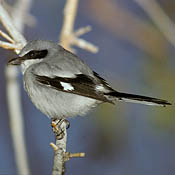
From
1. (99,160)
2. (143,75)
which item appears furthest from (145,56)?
(99,160)

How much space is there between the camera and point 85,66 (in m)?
2.66

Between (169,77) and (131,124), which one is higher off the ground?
(169,77)

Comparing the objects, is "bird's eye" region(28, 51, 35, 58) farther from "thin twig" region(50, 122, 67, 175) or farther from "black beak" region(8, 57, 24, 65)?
"thin twig" region(50, 122, 67, 175)

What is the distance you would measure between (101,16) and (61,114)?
1.69m

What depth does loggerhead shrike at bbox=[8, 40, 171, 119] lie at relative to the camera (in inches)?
99.0

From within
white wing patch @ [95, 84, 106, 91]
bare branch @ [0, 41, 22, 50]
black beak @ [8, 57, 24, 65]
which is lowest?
white wing patch @ [95, 84, 106, 91]

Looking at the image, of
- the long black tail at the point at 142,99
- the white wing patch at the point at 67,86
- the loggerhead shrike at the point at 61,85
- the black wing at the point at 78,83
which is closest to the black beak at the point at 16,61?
the loggerhead shrike at the point at 61,85

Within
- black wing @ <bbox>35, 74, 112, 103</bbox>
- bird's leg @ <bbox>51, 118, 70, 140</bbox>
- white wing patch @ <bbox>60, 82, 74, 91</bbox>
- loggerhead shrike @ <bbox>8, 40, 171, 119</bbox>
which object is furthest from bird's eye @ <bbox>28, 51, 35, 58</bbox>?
bird's leg @ <bbox>51, 118, 70, 140</bbox>

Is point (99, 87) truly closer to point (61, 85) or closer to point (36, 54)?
point (61, 85)

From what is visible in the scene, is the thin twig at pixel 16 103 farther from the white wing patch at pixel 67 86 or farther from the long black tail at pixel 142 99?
the long black tail at pixel 142 99

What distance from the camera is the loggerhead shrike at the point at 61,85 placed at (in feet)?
8.25

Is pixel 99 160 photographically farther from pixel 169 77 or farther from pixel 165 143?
pixel 169 77

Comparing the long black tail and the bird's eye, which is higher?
the bird's eye

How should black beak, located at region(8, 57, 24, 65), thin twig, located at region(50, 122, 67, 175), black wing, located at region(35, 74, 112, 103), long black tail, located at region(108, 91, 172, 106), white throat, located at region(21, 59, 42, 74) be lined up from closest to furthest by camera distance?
thin twig, located at region(50, 122, 67, 175)
long black tail, located at region(108, 91, 172, 106)
black wing, located at region(35, 74, 112, 103)
black beak, located at region(8, 57, 24, 65)
white throat, located at region(21, 59, 42, 74)
